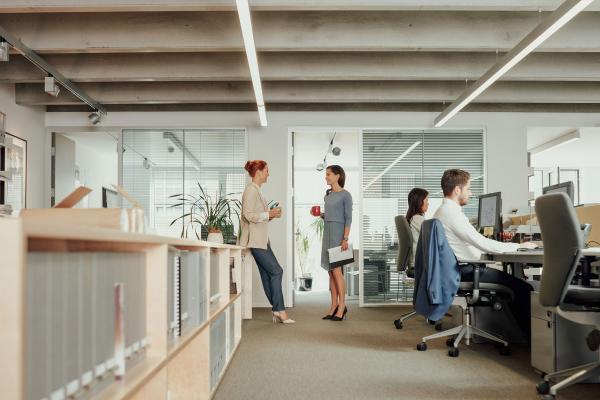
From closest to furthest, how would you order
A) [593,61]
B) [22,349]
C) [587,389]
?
[22,349] < [587,389] < [593,61]

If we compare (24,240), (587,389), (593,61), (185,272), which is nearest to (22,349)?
(24,240)

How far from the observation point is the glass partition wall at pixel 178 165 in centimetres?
695

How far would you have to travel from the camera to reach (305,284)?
9961 mm

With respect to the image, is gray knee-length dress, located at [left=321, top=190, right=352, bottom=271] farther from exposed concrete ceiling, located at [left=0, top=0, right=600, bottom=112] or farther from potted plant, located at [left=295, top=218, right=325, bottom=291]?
potted plant, located at [left=295, top=218, right=325, bottom=291]

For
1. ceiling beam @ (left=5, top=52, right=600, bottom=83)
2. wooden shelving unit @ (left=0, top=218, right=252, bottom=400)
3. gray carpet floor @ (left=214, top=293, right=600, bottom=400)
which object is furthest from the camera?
ceiling beam @ (left=5, top=52, right=600, bottom=83)

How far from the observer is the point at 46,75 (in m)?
→ 5.47

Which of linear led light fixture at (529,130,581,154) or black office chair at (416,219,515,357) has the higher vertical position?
linear led light fixture at (529,130,581,154)

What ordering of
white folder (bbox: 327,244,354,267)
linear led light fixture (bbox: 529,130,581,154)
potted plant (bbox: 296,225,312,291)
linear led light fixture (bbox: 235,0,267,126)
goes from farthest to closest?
potted plant (bbox: 296,225,312,291), linear led light fixture (bbox: 529,130,581,154), white folder (bbox: 327,244,354,267), linear led light fixture (bbox: 235,0,267,126)

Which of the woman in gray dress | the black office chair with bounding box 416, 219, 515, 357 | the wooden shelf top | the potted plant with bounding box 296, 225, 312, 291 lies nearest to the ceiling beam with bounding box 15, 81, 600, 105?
the woman in gray dress

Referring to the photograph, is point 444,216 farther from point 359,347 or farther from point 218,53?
point 218,53

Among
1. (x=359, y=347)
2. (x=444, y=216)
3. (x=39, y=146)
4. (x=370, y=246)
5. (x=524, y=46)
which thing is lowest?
(x=359, y=347)

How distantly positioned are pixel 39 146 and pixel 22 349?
21.8 feet

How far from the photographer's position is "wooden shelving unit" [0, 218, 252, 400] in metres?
0.82

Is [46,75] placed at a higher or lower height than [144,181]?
higher
